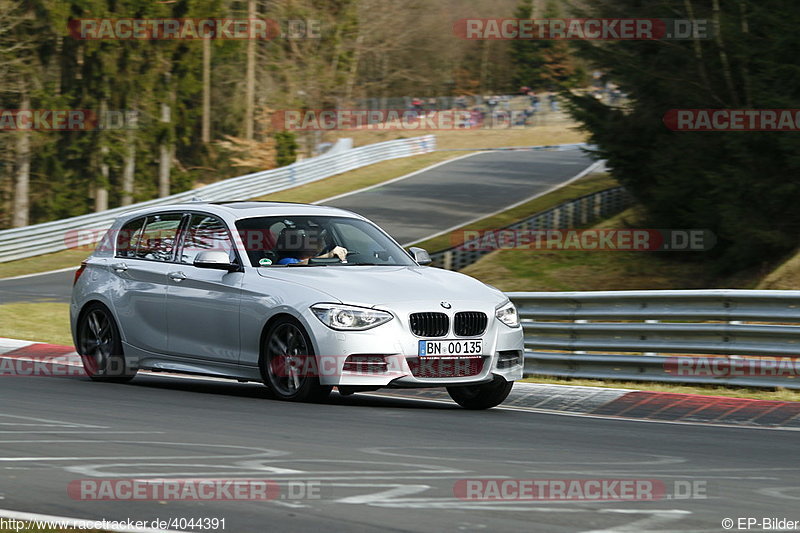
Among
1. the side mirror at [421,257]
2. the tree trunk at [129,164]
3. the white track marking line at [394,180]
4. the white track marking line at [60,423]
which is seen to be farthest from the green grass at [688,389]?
the tree trunk at [129,164]

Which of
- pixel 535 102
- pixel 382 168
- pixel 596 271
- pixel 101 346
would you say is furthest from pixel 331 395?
pixel 535 102

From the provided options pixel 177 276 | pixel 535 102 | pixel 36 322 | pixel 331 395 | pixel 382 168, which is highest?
pixel 535 102

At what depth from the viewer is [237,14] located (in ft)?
202

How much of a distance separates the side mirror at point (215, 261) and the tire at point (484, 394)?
2.11 meters

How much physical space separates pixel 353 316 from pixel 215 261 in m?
1.48

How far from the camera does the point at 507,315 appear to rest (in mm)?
10148

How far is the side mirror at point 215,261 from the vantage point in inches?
404

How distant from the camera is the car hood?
9586 mm

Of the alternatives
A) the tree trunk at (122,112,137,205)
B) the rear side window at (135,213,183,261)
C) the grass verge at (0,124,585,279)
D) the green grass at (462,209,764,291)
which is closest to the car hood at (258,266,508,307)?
the rear side window at (135,213,183,261)

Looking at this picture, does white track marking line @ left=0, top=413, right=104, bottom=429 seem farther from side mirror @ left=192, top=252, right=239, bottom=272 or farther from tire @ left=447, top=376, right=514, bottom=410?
tire @ left=447, top=376, right=514, bottom=410

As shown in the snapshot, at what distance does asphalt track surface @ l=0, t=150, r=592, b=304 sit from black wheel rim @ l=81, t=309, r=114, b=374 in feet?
41.3

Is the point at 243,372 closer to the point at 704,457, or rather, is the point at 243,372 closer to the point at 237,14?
the point at 704,457

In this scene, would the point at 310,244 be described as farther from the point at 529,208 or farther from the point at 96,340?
the point at 529,208

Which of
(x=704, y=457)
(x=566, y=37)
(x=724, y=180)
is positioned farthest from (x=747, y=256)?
(x=704, y=457)
